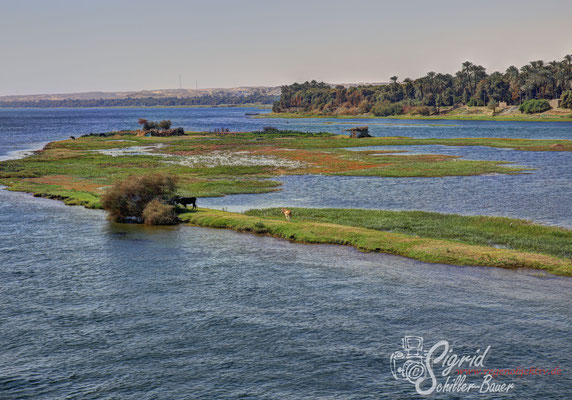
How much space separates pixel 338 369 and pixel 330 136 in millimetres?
133436

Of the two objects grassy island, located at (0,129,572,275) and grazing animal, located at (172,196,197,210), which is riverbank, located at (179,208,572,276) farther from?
grazing animal, located at (172,196,197,210)

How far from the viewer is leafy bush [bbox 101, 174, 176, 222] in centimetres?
5716

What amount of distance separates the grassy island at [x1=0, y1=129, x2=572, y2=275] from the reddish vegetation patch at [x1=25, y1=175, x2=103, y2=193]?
0.13 m

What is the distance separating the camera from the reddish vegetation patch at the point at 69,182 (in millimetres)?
76281

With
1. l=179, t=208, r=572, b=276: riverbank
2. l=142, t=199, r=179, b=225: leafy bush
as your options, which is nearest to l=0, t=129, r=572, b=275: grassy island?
l=179, t=208, r=572, b=276: riverbank

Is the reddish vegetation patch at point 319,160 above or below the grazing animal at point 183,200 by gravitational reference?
below

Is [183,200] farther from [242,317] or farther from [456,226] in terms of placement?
[242,317]

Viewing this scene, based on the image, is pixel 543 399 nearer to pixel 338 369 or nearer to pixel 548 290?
pixel 338 369

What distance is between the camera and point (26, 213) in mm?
60938

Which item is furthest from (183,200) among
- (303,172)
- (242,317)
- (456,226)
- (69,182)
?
(303,172)

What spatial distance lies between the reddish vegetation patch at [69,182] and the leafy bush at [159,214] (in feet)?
64.9

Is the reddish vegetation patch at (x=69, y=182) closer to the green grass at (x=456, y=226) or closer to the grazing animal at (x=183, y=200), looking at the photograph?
the grazing animal at (x=183, y=200)

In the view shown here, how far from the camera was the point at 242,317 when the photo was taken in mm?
32062

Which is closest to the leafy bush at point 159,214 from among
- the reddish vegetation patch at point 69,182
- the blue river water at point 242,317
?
the blue river water at point 242,317
